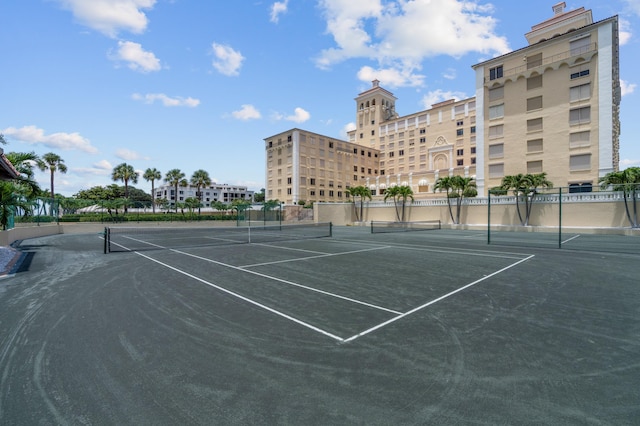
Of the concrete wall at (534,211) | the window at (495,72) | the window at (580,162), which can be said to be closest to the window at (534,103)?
the window at (495,72)

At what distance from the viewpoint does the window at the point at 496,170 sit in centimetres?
4510

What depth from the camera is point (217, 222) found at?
156 feet

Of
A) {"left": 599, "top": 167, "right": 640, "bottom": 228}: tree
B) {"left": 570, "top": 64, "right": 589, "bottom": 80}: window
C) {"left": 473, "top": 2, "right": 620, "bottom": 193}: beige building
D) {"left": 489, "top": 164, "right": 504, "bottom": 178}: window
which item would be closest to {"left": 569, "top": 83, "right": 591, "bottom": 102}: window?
{"left": 473, "top": 2, "right": 620, "bottom": 193}: beige building

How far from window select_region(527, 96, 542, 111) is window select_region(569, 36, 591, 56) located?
6.21m

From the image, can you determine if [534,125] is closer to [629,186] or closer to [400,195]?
[629,186]

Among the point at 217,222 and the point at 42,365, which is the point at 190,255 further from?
the point at 217,222

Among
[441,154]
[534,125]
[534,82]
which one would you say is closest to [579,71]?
[534,82]

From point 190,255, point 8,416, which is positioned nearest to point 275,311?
point 8,416

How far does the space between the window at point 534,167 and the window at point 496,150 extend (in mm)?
3785

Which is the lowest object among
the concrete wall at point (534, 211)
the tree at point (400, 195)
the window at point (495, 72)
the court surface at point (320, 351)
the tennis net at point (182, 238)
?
the tennis net at point (182, 238)

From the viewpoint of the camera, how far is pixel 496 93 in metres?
45.9

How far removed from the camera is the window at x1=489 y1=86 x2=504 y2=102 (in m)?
45.5

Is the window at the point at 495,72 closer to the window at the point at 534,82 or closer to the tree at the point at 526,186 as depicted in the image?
the window at the point at 534,82

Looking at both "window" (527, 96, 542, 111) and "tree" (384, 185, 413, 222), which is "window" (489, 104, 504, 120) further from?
"tree" (384, 185, 413, 222)
